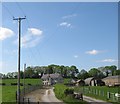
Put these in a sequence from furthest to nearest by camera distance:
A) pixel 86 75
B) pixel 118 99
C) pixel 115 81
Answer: pixel 86 75 < pixel 115 81 < pixel 118 99

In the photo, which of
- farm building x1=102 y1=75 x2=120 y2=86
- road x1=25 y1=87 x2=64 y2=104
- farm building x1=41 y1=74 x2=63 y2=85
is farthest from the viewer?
farm building x1=41 y1=74 x2=63 y2=85

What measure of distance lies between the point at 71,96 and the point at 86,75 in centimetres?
12740

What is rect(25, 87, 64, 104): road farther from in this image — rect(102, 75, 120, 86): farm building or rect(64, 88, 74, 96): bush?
rect(102, 75, 120, 86): farm building

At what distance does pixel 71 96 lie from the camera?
37.8 meters

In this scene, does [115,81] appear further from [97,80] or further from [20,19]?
[20,19]

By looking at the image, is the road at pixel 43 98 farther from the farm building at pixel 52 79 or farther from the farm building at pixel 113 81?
the farm building at pixel 52 79

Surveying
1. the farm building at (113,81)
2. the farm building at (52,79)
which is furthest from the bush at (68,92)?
the farm building at (52,79)

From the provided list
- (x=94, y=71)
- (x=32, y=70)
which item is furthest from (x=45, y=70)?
(x=94, y=71)

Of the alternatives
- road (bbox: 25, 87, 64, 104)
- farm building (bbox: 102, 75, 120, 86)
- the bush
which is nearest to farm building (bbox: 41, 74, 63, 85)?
farm building (bbox: 102, 75, 120, 86)

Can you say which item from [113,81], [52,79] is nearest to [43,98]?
[113,81]

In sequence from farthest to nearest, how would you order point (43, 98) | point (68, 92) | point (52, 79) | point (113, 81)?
point (52, 79), point (113, 81), point (43, 98), point (68, 92)

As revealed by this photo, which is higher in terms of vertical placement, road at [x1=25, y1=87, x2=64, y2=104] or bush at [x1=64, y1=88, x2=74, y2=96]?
bush at [x1=64, y1=88, x2=74, y2=96]

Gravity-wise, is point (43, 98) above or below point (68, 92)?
below

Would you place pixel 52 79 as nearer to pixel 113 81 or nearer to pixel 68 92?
pixel 113 81
